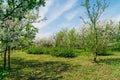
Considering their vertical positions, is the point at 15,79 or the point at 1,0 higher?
the point at 1,0

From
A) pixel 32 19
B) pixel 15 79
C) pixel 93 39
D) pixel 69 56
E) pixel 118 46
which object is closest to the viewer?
pixel 15 79

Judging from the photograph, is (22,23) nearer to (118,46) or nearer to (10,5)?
(10,5)

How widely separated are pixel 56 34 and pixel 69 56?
38.5 metres

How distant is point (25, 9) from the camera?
6.32 metres

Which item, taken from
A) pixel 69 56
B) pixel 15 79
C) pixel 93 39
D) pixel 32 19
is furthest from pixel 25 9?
pixel 69 56

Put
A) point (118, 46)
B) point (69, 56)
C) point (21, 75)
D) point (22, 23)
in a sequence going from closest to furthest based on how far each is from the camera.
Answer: point (21, 75) → point (22, 23) → point (69, 56) → point (118, 46)

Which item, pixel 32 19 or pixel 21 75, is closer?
pixel 21 75

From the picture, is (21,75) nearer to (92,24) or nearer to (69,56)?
(92,24)

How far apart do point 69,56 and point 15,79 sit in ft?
55.7

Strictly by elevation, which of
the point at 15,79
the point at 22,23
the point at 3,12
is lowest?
the point at 15,79

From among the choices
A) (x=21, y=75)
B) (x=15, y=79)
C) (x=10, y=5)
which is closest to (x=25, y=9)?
(x=10, y=5)

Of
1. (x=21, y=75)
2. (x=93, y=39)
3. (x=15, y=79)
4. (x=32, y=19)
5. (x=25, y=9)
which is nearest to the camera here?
(x=25, y=9)

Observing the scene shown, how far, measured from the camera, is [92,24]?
29.6 m

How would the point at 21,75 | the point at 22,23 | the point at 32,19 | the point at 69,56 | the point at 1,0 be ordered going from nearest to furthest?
the point at 1,0
the point at 21,75
the point at 22,23
the point at 32,19
the point at 69,56
